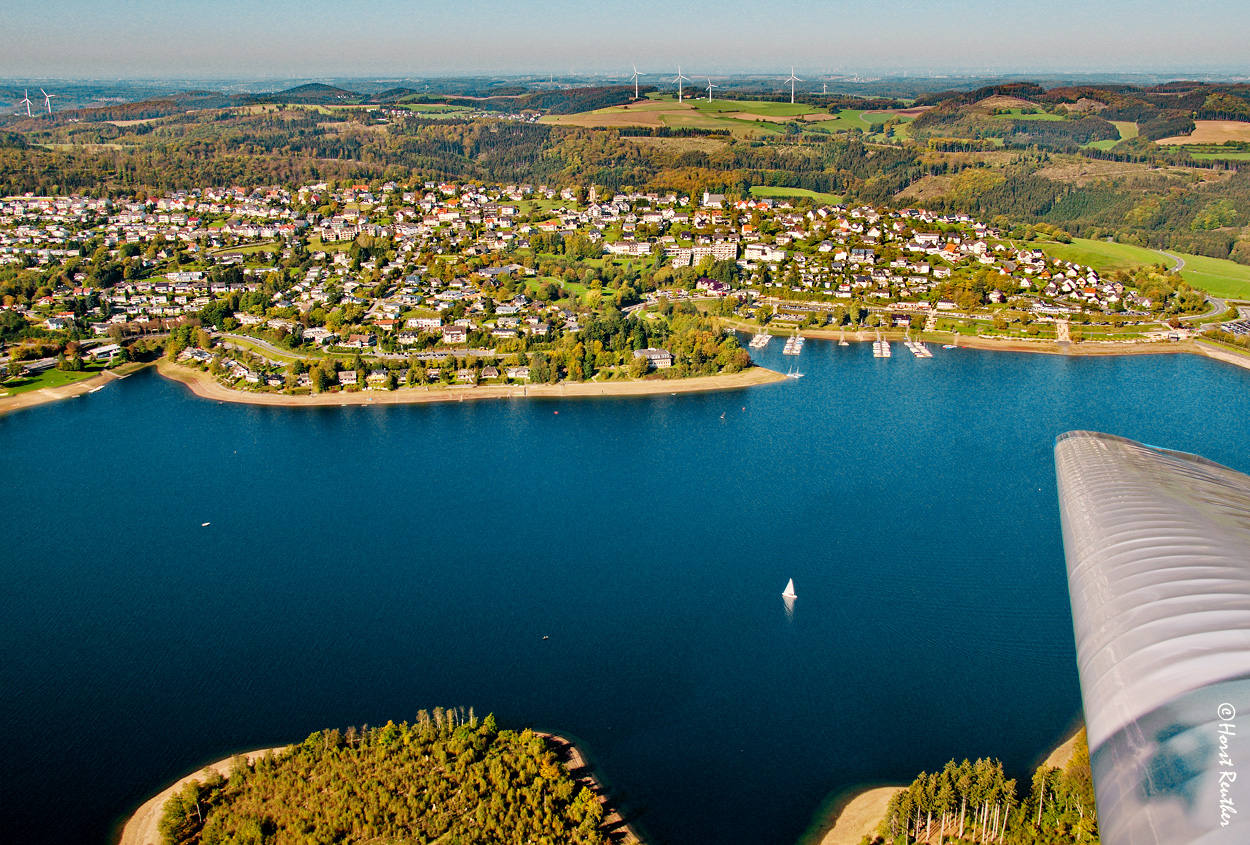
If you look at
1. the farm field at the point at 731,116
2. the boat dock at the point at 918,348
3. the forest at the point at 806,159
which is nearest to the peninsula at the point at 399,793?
the boat dock at the point at 918,348

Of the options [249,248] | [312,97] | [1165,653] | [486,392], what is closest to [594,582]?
[1165,653]

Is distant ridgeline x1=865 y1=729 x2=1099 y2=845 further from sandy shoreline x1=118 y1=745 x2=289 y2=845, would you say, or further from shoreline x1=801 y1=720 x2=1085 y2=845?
sandy shoreline x1=118 y1=745 x2=289 y2=845

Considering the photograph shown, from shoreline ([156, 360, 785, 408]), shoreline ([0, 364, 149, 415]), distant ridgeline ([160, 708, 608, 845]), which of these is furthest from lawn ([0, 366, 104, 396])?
distant ridgeline ([160, 708, 608, 845])

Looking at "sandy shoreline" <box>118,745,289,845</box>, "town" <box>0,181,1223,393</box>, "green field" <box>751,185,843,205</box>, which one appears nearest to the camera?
"sandy shoreline" <box>118,745,289,845</box>

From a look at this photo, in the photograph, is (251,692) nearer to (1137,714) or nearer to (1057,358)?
(1137,714)

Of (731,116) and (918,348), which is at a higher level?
(731,116)

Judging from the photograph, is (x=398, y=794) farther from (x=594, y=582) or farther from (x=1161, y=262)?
(x=1161, y=262)
